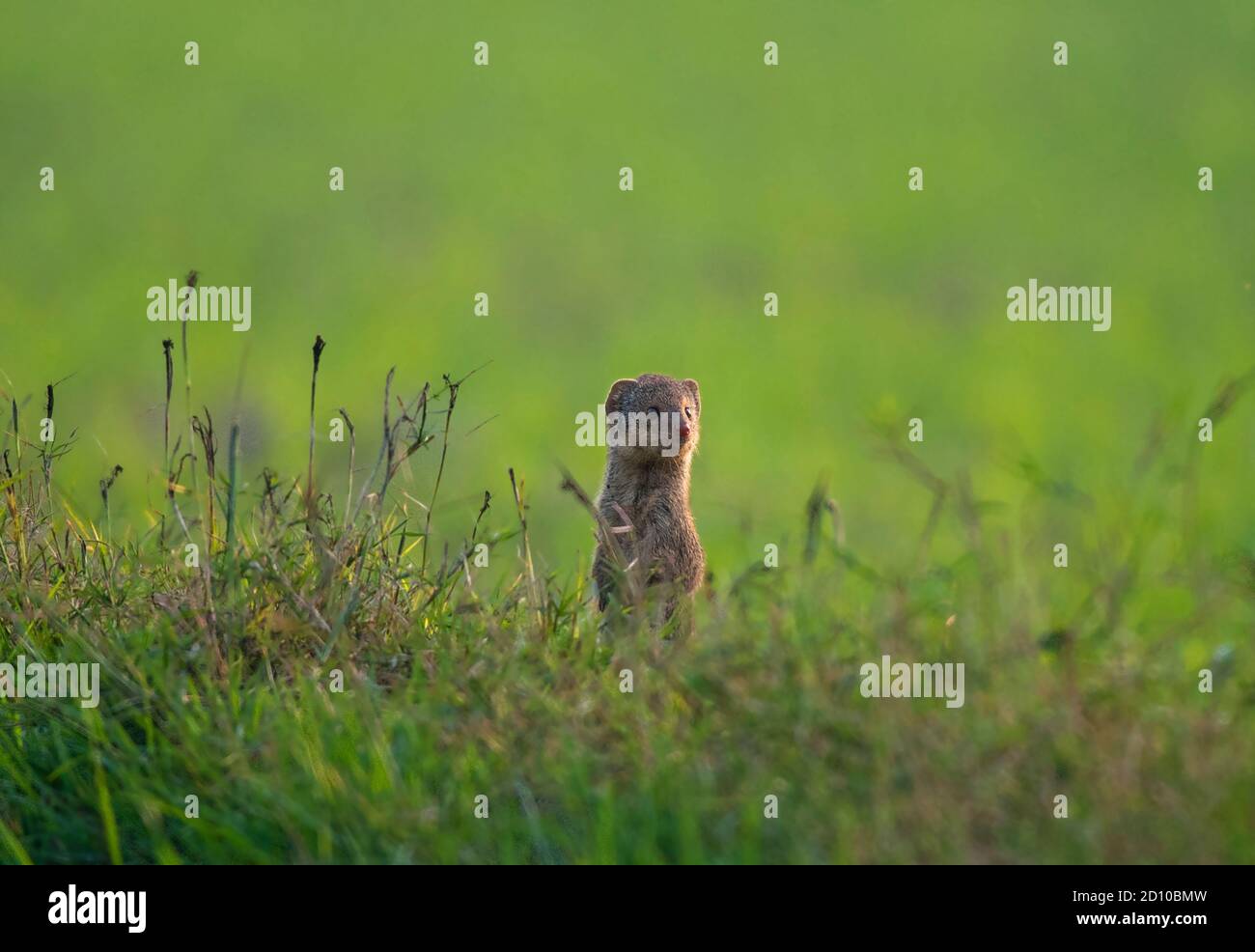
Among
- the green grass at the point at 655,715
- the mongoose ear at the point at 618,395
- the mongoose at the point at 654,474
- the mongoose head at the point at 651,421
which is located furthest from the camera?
the mongoose ear at the point at 618,395

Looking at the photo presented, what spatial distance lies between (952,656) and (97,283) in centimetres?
1903

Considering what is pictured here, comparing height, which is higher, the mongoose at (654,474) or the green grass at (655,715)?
the mongoose at (654,474)

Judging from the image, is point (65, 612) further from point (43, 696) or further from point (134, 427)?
point (134, 427)

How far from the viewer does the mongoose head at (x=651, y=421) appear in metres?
7.65

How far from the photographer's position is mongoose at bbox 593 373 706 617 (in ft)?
24.7

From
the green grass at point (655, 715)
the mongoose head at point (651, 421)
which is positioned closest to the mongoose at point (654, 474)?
the mongoose head at point (651, 421)

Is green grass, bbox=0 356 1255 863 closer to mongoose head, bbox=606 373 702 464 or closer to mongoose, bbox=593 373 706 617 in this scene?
mongoose, bbox=593 373 706 617

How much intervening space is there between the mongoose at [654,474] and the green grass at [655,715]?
1.56 m

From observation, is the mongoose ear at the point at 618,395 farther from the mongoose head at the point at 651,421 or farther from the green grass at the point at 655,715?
the green grass at the point at 655,715

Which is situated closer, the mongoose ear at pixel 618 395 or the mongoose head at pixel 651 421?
the mongoose head at pixel 651 421

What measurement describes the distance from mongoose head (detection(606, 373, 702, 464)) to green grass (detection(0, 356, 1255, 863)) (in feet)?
5.91

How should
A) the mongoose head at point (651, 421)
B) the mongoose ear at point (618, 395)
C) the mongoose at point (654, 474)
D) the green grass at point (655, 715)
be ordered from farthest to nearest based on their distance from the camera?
the mongoose ear at point (618, 395) → the mongoose head at point (651, 421) → the mongoose at point (654, 474) → the green grass at point (655, 715)

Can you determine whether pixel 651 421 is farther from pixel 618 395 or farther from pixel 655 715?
pixel 655 715

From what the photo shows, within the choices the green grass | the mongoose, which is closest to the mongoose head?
the mongoose
